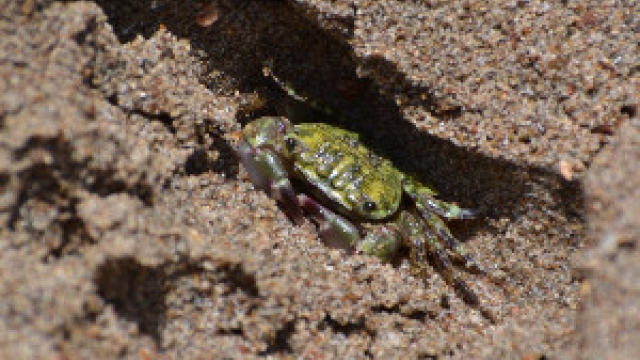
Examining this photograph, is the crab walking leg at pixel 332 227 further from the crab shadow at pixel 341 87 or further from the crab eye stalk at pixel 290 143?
the crab shadow at pixel 341 87

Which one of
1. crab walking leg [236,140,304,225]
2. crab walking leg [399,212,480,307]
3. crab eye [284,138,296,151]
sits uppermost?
crab eye [284,138,296,151]

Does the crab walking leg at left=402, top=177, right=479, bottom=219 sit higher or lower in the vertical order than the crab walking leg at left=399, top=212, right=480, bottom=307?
higher

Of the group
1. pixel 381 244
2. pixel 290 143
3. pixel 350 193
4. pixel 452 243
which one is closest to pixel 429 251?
pixel 452 243

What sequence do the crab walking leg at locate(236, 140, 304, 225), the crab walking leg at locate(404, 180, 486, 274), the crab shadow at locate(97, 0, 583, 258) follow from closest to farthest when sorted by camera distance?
the crab shadow at locate(97, 0, 583, 258) < the crab walking leg at locate(236, 140, 304, 225) < the crab walking leg at locate(404, 180, 486, 274)

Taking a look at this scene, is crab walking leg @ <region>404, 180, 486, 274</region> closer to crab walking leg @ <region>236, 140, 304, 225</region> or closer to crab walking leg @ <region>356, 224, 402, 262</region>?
crab walking leg @ <region>356, 224, 402, 262</region>

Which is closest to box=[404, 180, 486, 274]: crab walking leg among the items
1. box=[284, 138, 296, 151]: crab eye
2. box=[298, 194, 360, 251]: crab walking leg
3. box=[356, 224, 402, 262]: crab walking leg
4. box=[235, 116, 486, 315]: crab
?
box=[235, 116, 486, 315]: crab

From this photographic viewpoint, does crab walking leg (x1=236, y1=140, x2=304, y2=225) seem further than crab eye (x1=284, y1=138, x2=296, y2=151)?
No

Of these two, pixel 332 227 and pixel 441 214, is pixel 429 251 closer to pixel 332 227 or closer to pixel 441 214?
pixel 441 214

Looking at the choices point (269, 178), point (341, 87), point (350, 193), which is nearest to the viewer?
point (269, 178)
